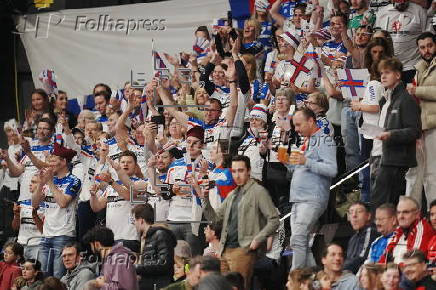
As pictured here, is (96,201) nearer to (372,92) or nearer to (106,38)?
(372,92)

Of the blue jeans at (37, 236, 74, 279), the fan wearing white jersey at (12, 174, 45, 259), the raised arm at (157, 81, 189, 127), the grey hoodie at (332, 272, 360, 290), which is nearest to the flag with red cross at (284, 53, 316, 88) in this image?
the raised arm at (157, 81, 189, 127)

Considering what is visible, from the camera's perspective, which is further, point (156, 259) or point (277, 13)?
point (277, 13)

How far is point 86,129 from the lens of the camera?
1603 cm

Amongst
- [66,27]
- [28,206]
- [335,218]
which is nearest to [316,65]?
[335,218]

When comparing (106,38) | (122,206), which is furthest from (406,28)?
(106,38)

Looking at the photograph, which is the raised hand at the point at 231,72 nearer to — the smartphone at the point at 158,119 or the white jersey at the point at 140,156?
the smartphone at the point at 158,119

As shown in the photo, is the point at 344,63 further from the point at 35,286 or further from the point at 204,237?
→ the point at 35,286

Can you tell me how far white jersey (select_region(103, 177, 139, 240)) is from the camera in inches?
529

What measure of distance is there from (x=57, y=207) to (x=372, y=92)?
4.37 meters

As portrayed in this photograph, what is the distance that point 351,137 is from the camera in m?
13.0

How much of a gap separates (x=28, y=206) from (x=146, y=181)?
7.16ft

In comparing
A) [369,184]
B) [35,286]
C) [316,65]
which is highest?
[316,65]

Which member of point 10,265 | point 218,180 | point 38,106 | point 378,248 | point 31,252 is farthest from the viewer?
point 38,106

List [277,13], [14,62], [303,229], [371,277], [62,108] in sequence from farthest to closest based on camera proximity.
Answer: [14,62] → [62,108] → [277,13] → [303,229] → [371,277]
